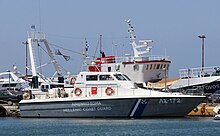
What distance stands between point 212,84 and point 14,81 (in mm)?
25938

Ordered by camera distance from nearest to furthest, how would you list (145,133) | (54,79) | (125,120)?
(145,133) → (125,120) → (54,79)

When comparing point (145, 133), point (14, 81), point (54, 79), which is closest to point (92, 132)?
point (145, 133)

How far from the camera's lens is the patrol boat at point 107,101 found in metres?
45.9

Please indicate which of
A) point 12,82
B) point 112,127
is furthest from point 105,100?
point 12,82

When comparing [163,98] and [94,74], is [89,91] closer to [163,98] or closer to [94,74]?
[94,74]

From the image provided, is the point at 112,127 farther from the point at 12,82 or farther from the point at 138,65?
the point at 12,82

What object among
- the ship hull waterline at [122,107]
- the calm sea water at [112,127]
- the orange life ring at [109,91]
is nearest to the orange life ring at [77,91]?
the ship hull waterline at [122,107]

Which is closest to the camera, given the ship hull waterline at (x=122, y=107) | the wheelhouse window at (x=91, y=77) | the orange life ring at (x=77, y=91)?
the ship hull waterline at (x=122, y=107)

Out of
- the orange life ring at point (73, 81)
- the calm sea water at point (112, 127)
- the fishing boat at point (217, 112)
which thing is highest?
the orange life ring at point (73, 81)

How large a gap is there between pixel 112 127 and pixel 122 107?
4569mm

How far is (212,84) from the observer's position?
5272 centimetres

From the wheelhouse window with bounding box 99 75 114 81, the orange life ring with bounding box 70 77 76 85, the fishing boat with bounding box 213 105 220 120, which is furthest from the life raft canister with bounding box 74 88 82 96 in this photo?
the fishing boat with bounding box 213 105 220 120

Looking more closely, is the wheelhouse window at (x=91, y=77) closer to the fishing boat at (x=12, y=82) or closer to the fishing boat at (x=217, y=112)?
the fishing boat at (x=217, y=112)

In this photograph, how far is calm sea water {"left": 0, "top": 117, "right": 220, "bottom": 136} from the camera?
39.6m
